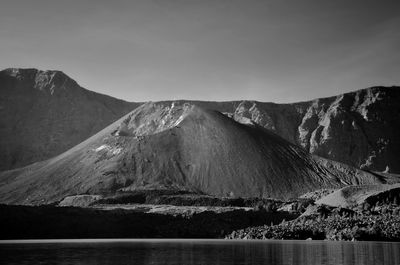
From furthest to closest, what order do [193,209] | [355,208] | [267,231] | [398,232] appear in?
[193,209], [355,208], [267,231], [398,232]

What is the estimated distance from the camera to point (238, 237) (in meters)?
136

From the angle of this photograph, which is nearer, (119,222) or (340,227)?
(340,227)

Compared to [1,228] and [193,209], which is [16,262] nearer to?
[1,228]

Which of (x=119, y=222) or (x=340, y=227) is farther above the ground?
(x=340, y=227)

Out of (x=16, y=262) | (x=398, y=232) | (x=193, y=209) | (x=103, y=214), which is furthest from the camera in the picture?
(x=193, y=209)

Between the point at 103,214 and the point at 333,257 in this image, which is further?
the point at 103,214

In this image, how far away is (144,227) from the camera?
157125 mm

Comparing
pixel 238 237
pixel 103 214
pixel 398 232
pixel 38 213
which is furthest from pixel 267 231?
pixel 38 213

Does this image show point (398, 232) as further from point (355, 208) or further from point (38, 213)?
point (38, 213)

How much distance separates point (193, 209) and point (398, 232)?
8805 centimetres

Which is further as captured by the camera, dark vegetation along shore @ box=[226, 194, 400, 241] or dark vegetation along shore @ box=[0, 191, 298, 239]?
dark vegetation along shore @ box=[0, 191, 298, 239]

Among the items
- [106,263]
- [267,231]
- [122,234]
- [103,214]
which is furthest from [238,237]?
[106,263]

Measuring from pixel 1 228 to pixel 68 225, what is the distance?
60.2 ft

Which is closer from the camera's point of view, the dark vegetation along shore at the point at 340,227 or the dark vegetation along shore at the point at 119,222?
the dark vegetation along shore at the point at 340,227
